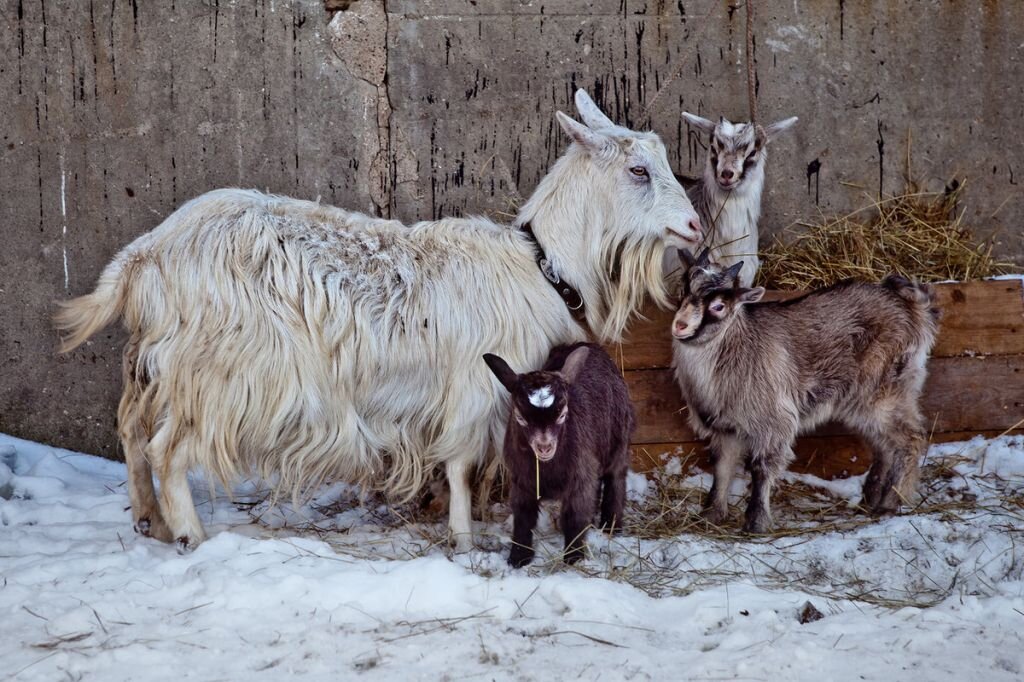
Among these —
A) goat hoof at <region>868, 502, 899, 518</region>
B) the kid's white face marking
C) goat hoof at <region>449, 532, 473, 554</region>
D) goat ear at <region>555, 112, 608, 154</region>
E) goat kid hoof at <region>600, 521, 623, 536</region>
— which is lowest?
goat hoof at <region>449, 532, 473, 554</region>

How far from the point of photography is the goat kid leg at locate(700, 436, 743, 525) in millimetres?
4652

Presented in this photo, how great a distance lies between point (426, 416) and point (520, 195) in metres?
1.66

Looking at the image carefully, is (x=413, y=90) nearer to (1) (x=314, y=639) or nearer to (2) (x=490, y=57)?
(2) (x=490, y=57)

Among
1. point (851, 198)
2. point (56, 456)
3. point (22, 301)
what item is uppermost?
point (851, 198)

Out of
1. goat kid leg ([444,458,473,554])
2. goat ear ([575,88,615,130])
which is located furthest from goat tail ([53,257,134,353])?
goat ear ([575,88,615,130])

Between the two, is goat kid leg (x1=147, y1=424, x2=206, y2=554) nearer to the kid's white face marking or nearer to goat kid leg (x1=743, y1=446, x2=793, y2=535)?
the kid's white face marking

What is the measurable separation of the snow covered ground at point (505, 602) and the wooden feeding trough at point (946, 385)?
0.54m

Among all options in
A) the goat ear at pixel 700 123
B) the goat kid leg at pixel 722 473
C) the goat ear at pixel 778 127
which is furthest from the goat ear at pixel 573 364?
the goat ear at pixel 778 127

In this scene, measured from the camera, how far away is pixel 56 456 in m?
Answer: 5.37

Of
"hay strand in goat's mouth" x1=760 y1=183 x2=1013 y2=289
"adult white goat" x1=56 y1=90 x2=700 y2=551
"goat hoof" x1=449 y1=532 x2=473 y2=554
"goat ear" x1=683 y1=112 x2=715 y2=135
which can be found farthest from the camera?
"hay strand in goat's mouth" x1=760 y1=183 x2=1013 y2=289

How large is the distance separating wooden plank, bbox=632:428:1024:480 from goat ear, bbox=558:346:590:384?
3.75 feet

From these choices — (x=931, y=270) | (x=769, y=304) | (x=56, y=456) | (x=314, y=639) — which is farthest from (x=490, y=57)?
(x=314, y=639)

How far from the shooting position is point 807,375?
4.64 meters

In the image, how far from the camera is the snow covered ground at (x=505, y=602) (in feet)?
10.2
